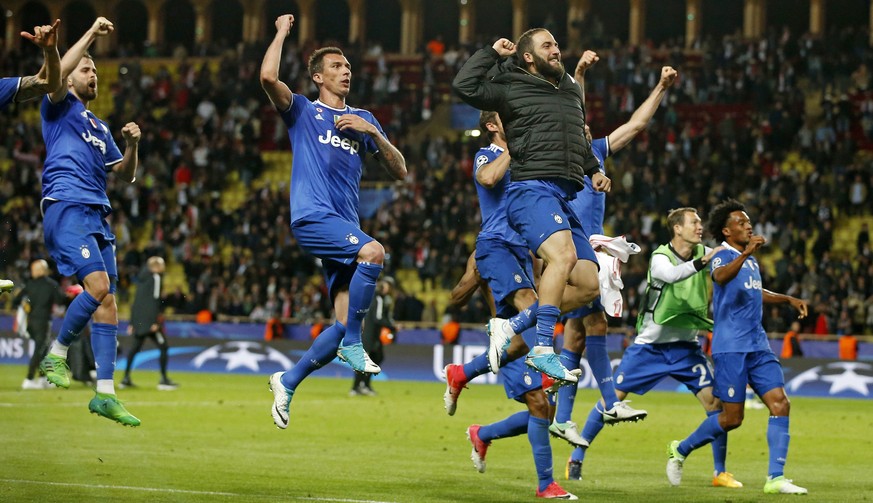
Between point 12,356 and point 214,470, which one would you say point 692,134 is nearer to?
point 12,356

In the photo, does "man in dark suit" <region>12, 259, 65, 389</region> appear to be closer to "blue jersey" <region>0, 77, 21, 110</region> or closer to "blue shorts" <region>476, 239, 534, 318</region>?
"blue jersey" <region>0, 77, 21, 110</region>

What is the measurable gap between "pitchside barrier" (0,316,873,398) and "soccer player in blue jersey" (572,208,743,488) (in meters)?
12.4

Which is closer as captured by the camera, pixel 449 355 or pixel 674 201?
pixel 449 355

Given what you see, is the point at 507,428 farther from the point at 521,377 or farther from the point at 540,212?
the point at 540,212

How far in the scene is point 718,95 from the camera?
120 feet

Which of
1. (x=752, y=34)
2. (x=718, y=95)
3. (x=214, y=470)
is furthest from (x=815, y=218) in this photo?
(x=214, y=470)

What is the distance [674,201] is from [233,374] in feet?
38.9

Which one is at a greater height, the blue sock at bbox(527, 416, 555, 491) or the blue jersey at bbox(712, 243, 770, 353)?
the blue jersey at bbox(712, 243, 770, 353)

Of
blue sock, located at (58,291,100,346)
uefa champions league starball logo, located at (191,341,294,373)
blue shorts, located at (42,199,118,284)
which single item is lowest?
uefa champions league starball logo, located at (191,341,294,373)

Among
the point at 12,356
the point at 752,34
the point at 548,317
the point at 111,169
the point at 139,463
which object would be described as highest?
the point at 752,34

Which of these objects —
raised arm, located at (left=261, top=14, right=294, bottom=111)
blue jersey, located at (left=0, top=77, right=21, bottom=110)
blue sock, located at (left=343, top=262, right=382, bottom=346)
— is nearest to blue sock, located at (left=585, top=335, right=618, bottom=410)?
blue sock, located at (left=343, top=262, right=382, bottom=346)

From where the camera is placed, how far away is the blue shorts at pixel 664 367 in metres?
12.4

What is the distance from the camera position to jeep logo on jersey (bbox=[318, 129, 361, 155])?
34.6ft

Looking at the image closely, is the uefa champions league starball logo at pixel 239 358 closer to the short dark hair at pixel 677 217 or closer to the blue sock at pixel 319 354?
the short dark hair at pixel 677 217
